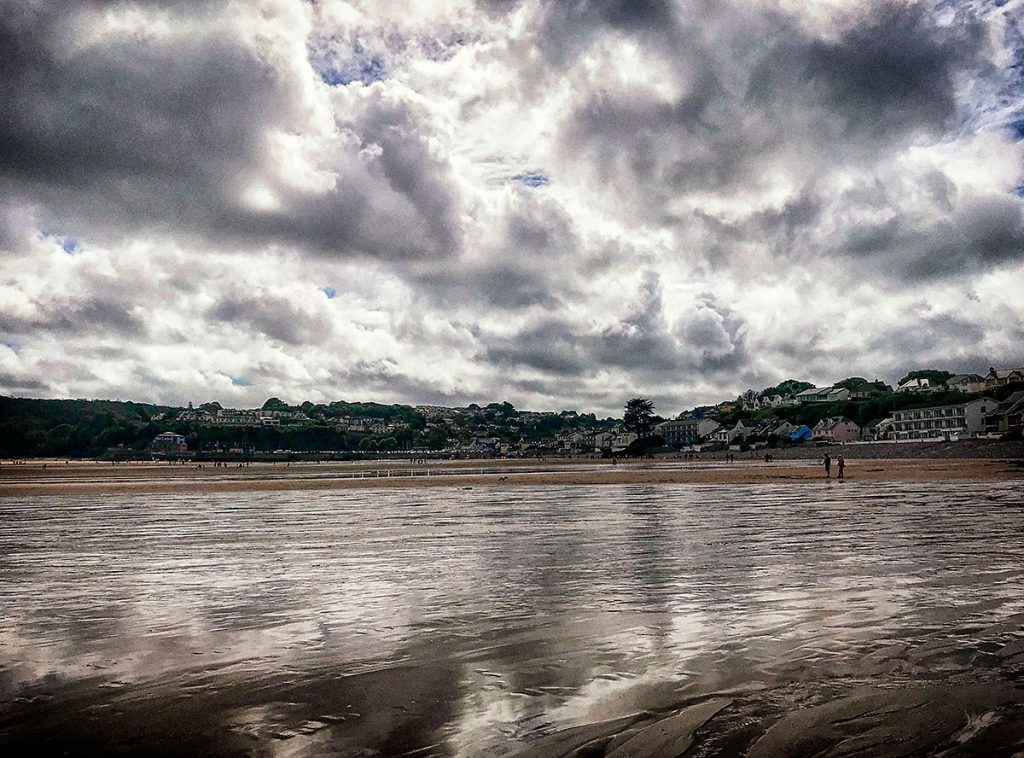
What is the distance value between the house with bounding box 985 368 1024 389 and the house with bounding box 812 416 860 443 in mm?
37901

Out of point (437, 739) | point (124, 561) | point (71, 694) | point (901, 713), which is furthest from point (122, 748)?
point (124, 561)

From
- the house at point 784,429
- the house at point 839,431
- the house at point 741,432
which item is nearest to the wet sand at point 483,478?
the house at point 839,431

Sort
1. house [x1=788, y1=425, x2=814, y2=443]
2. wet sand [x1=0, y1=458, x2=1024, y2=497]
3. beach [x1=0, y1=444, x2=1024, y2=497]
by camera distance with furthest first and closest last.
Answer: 1. house [x1=788, y1=425, x2=814, y2=443]
2. beach [x1=0, y1=444, x2=1024, y2=497]
3. wet sand [x1=0, y1=458, x2=1024, y2=497]

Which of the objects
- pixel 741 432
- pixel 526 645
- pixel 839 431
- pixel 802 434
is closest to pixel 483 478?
pixel 526 645

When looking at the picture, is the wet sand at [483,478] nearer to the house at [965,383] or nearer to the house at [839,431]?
the house at [839,431]

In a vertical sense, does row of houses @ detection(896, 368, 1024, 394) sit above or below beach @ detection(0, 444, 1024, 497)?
above

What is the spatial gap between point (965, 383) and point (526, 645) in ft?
689

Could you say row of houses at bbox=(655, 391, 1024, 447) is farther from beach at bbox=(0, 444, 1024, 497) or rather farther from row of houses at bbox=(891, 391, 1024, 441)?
beach at bbox=(0, 444, 1024, 497)

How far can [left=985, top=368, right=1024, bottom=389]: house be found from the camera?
175750 mm

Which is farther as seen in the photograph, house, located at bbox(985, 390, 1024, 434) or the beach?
house, located at bbox(985, 390, 1024, 434)

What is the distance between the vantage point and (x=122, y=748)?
5516 mm

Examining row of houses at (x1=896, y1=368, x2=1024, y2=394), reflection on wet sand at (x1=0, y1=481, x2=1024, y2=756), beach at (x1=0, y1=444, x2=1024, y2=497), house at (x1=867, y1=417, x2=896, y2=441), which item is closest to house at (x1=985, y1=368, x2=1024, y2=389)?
row of houses at (x1=896, y1=368, x2=1024, y2=394)

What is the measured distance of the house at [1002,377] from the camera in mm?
175750

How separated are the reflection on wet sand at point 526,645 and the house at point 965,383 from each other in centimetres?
18797
